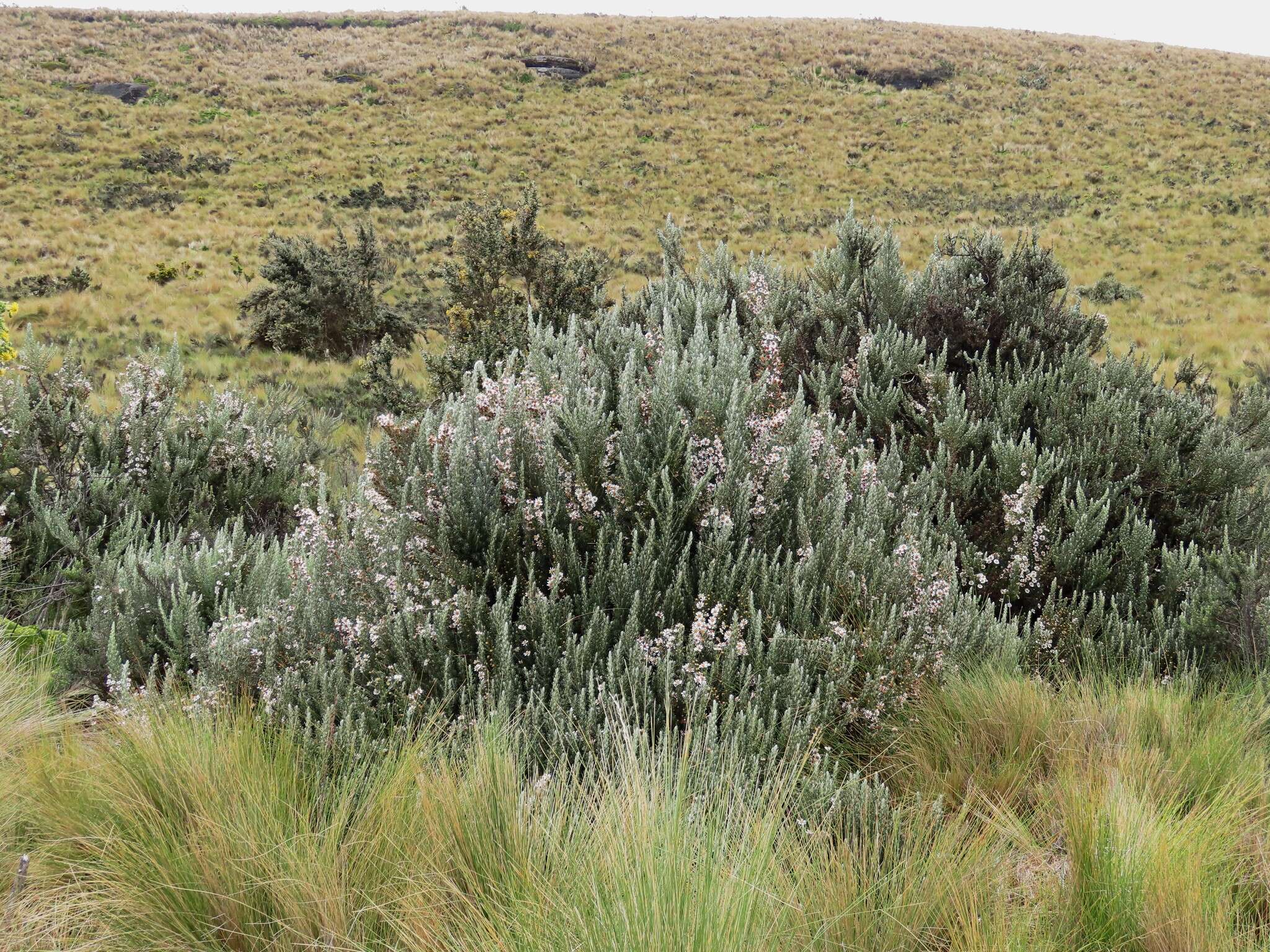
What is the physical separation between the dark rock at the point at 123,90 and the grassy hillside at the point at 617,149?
27.2 inches

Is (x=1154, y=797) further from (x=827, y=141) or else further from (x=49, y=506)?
(x=827, y=141)

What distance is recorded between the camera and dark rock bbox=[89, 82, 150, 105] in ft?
106

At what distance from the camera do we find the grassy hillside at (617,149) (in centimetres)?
1688

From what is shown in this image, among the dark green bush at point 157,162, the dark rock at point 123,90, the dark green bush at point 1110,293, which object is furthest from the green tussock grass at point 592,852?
the dark rock at point 123,90

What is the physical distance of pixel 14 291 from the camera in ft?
50.0

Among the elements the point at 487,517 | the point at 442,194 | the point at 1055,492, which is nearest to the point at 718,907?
the point at 487,517

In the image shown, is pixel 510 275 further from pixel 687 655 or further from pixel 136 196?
pixel 136 196

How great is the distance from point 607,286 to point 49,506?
13.8 m

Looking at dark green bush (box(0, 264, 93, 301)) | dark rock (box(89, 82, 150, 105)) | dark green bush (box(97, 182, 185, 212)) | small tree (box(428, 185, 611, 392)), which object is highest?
dark rock (box(89, 82, 150, 105))

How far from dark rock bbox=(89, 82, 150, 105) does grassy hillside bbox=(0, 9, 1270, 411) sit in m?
0.69

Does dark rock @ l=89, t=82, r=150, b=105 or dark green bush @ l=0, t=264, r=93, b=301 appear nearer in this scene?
dark green bush @ l=0, t=264, r=93, b=301

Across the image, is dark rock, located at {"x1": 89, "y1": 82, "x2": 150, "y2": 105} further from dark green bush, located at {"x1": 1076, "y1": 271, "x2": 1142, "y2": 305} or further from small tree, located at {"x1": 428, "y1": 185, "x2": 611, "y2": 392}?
dark green bush, located at {"x1": 1076, "y1": 271, "x2": 1142, "y2": 305}

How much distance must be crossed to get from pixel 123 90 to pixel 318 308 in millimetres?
28417

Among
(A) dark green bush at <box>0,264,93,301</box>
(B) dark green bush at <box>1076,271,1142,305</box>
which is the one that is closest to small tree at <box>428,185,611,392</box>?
(A) dark green bush at <box>0,264,93,301</box>
